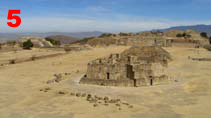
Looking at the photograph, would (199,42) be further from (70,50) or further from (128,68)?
(128,68)

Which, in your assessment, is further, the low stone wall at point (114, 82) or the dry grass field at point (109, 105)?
the low stone wall at point (114, 82)

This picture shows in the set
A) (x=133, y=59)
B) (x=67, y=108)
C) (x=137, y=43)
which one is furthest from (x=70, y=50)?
(x=67, y=108)

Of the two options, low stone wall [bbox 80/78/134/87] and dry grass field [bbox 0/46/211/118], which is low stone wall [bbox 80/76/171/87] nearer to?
low stone wall [bbox 80/78/134/87]

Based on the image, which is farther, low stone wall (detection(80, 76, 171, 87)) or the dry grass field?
low stone wall (detection(80, 76, 171, 87))

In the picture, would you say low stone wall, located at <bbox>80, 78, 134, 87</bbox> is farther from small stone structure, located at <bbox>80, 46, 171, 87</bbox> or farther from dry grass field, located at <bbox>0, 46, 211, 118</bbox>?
dry grass field, located at <bbox>0, 46, 211, 118</bbox>

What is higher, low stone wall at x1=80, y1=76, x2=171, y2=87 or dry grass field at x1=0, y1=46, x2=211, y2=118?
low stone wall at x1=80, y1=76, x2=171, y2=87

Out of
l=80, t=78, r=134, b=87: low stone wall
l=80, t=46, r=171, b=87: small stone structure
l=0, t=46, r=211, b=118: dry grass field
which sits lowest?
l=0, t=46, r=211, b=118: dry grass field

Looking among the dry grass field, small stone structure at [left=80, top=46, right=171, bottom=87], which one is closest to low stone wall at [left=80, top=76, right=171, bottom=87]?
small stone structure at [left=80, top=46, right=171, bottom=87]

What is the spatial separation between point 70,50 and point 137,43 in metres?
24.1

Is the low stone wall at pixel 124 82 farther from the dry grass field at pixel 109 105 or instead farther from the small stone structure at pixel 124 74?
the dry grass field at pixel 109 105

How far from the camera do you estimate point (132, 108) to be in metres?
12.5

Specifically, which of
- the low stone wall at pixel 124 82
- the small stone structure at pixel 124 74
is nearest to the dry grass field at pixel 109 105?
the low stone wall at pixel 124 82

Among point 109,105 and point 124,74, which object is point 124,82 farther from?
point 109,105

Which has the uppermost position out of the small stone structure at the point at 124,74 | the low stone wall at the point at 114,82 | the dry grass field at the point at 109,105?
the small stone structure at the point at 124,74
